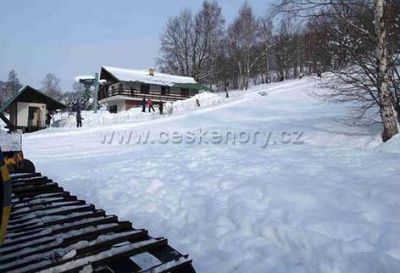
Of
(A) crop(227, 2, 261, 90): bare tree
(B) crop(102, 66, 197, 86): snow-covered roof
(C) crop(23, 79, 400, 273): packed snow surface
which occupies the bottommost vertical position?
(C) crop(23, 79, 400, 273): packed snow surface

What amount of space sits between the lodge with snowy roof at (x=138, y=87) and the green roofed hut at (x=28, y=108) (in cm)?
1947

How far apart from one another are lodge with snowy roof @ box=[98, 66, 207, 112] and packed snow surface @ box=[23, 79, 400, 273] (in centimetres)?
4043

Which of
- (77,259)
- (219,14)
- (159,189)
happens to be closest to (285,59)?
(219,14)

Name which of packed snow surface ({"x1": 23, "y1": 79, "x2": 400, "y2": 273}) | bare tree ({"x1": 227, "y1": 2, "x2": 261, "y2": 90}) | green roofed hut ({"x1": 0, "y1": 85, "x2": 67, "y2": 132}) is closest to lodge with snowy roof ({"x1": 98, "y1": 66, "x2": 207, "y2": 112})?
bare tree ({"x1": 227, "y1": 2, "x2": 261, "y2": 90})

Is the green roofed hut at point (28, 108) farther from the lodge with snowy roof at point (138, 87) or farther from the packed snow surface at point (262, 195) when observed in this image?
the packed snow surface at point (262, 195)

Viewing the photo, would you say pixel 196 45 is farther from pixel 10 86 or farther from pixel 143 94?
pixel 10 86

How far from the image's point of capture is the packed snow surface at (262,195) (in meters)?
4.82

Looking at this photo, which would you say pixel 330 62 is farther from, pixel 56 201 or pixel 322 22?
pixel 56 201

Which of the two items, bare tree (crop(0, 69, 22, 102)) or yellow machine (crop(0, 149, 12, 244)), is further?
bare tree (crop(0, 69, 22, 102))

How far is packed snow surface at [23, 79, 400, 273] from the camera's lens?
15.8ft

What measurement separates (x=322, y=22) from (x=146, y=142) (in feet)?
26.7

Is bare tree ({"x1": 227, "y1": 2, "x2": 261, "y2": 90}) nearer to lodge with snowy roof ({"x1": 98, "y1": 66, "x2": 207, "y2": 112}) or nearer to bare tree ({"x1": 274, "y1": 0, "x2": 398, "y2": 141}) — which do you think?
lodge with snowy roof ({"x1": 98, "y1": 66, "x2": 207, "y2": 112})
